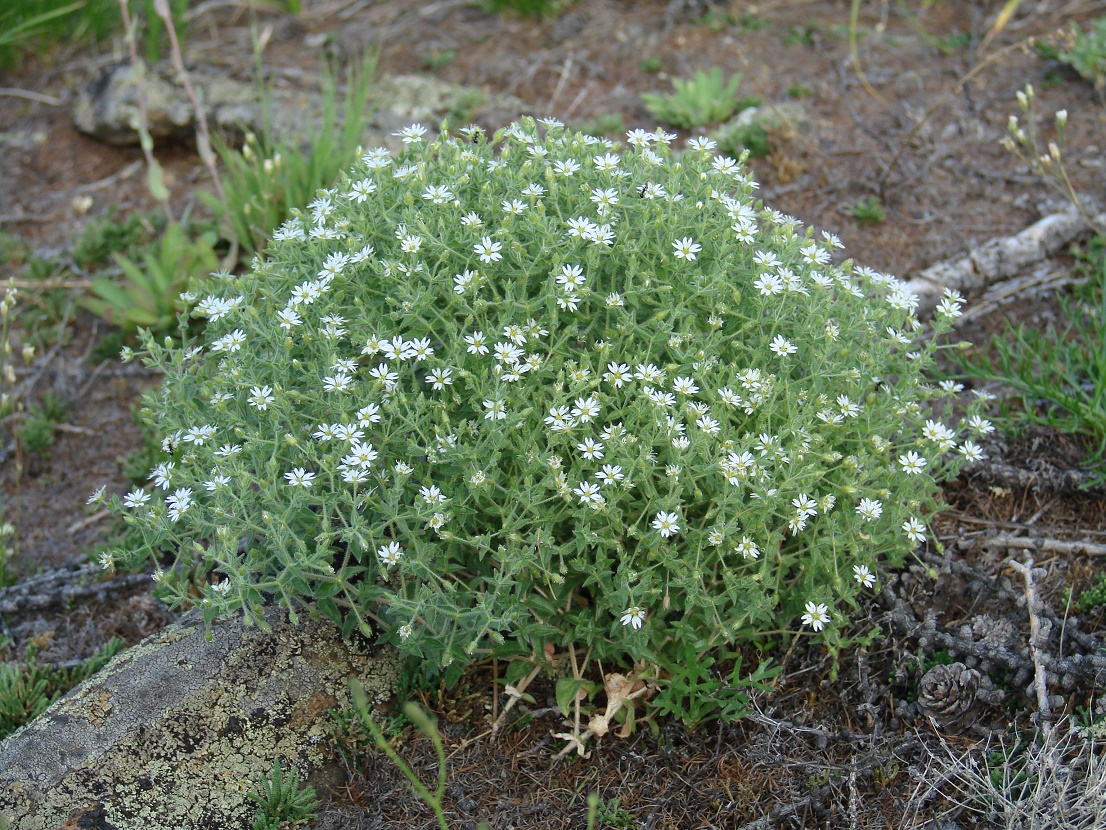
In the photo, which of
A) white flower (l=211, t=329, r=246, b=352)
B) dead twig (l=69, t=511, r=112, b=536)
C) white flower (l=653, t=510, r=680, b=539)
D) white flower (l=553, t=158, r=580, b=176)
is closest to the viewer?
white flower (l=653, t=510, r=680, b=539)

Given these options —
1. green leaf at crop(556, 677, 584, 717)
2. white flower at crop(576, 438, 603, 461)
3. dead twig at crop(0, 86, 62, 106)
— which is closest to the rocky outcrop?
dead twig at crop(0, 86, 62, 106)

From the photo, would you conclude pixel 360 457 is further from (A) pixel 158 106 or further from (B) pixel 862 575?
(A) pixel 158 106

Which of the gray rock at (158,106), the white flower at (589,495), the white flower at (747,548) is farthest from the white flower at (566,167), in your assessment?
the gray rock at (158,106)

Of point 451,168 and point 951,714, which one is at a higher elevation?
point 451,168

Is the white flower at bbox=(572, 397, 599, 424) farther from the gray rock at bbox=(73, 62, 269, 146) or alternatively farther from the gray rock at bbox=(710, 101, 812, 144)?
the gray rock at bbox=(73, 62, 269, 146)

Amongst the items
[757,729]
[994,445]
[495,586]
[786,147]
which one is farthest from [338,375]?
[786,147]

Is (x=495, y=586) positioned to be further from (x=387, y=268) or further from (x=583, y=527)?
(x=387, y=268)

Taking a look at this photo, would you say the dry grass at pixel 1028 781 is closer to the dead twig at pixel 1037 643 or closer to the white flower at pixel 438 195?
the dead twig at pixel 1037 643
